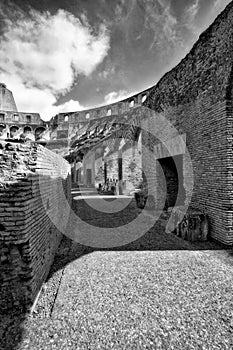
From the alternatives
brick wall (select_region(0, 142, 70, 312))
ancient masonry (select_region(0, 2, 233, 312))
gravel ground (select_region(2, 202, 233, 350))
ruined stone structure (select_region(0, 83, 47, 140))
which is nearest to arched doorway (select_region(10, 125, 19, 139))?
ruined stone structure (select_region(0, 83, 47, 140))

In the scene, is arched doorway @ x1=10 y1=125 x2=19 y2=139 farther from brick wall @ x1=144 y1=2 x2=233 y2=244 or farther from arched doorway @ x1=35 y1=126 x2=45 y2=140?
brick wall @ x1=144 y1=2 x2=233 y2=244

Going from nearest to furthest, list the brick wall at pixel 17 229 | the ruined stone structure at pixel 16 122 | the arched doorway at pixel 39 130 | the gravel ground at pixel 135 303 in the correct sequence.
Result: the gravel ground at pixel 135 303
the brick wall at pixel 17 229
the ruined stone structure at pixel 16 122
the arched doorway at pixel 39 130

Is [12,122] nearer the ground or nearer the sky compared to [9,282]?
nearer the sky

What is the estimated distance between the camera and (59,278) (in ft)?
11.1

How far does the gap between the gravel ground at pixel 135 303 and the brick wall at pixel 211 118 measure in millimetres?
1266

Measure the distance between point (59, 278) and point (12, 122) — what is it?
46951 mm

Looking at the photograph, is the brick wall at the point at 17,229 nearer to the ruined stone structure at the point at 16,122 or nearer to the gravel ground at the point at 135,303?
the gravel ground at the point at 135,303

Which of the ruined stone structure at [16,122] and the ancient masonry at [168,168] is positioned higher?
the ruined stone structure at [16,122]

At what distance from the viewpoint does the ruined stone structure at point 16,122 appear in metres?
41.0

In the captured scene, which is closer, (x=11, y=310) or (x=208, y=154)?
(x=11, y=310)

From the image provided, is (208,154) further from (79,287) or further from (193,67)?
(79,287)

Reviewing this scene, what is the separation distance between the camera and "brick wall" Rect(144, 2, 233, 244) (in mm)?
4531

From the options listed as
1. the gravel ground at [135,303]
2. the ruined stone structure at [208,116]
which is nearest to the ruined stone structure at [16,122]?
the ruined stone structure at [208,116]

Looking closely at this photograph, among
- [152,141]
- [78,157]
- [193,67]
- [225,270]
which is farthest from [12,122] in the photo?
[225,270]
